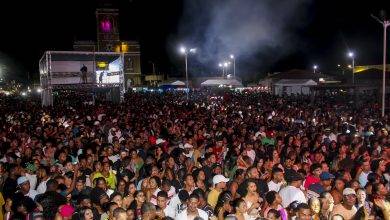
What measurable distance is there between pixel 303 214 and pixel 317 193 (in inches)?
67.0

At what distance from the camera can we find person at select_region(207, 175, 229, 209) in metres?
6.21

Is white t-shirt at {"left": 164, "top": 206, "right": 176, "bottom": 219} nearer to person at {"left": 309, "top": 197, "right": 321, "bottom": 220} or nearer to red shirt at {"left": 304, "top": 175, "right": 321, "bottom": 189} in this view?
person at {"left": 309, "top": 197, "right": 321, "bottom": 220}

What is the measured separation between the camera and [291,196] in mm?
5926

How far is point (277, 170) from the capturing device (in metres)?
6.72

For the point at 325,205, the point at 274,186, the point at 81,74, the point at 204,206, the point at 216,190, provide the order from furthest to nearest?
the point at 81,74, the point at 274,186, the point at 216,190, the point at 204,206, the point at 325,205

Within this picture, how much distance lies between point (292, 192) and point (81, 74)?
79.1 feet

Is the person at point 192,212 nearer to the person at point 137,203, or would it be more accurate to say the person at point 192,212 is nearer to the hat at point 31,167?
the person at point 137,203

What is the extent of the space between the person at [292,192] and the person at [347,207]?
1.61 ft

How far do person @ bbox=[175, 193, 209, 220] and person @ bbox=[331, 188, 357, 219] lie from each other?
1.71 meters

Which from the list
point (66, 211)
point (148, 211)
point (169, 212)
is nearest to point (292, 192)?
point (169, 212)

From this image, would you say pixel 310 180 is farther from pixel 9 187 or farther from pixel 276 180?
pixel 9 187

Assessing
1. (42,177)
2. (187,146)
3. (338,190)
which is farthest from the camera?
(187,146)

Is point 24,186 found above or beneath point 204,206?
above

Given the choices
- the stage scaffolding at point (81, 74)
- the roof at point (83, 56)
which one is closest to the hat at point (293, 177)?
the stage scaffolding at point (81, 74)
